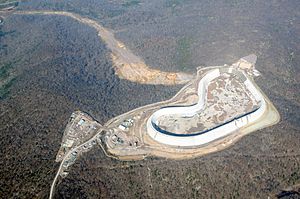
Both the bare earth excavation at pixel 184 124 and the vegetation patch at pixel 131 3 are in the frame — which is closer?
the bare earth excavation at pixel 184 124

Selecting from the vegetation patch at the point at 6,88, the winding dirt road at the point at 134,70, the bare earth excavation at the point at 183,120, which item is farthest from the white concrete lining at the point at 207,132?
the vegetation patch at the point at 6,88

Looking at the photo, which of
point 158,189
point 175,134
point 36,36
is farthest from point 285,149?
point 36,36

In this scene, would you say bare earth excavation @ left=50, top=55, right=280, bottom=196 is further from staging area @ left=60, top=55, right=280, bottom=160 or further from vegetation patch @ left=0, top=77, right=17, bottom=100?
vegetation patch @ left=0, top=77, right=17, bottom=100

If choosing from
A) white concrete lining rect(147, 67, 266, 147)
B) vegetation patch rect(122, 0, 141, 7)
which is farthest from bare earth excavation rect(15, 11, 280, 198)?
vegetation patch rect(122, 0, 141, 7)

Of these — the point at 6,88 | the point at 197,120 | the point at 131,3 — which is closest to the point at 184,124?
the point at 197,120

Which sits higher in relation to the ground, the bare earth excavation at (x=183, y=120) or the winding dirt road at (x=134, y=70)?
the winding dirt road at (x=134, y=70)

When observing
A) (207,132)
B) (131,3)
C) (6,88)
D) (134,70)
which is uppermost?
(131,3)

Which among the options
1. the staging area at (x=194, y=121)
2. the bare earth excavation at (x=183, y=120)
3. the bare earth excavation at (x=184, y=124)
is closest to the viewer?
the bare earth excavation at (x=184, y=124)

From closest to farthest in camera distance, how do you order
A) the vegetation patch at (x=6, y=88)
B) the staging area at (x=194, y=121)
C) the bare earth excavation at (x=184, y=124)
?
1. the bare earth excavation at (x=184, y=124)
2. the staging area at (x=194, y=121)
3. the vegetation patch at (x=6, y=88)

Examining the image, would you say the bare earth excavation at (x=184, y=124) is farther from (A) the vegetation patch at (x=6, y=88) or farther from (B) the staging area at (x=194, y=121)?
(A) the vegetation patch at (x=6, y=88)

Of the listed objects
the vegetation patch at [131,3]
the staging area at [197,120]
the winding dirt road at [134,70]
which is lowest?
the staging area at [197,120]

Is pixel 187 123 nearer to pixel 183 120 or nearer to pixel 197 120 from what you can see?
pixel 183 120

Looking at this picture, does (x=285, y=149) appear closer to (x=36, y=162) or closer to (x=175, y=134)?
(x=175, y=134)
